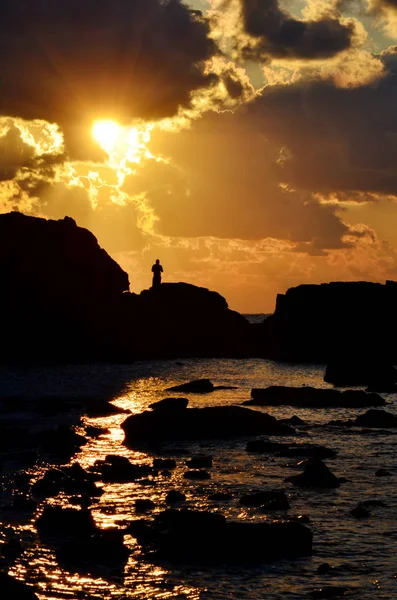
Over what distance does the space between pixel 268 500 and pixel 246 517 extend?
1.92 meters

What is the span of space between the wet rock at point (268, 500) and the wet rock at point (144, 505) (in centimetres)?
265

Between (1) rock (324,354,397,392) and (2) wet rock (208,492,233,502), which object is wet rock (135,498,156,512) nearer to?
(2) wet rock (208,492,233,502)

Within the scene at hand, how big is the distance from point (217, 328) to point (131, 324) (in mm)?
13533

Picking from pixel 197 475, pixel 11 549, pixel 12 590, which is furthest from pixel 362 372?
pixel 12 590

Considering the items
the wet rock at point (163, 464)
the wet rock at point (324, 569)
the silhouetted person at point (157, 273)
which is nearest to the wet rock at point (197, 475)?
the wet rock at point (163, 464)

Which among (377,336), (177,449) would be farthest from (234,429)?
(377,336)

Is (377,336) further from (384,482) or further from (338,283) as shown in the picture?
(384,482)

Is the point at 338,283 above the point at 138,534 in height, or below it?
above

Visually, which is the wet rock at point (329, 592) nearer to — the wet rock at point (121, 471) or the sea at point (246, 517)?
the sea at point (246, 517)

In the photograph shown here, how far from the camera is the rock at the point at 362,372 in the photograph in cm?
7317

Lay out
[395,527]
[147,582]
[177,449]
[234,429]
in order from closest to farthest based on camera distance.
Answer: [147,582], [395,527], [177,449], [234,429]

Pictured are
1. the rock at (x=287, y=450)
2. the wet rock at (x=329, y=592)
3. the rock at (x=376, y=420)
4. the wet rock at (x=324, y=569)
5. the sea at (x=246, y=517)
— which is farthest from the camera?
the rock at (x=376, y=420)

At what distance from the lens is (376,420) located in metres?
42.8

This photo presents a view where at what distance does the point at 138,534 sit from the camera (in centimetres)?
1950
